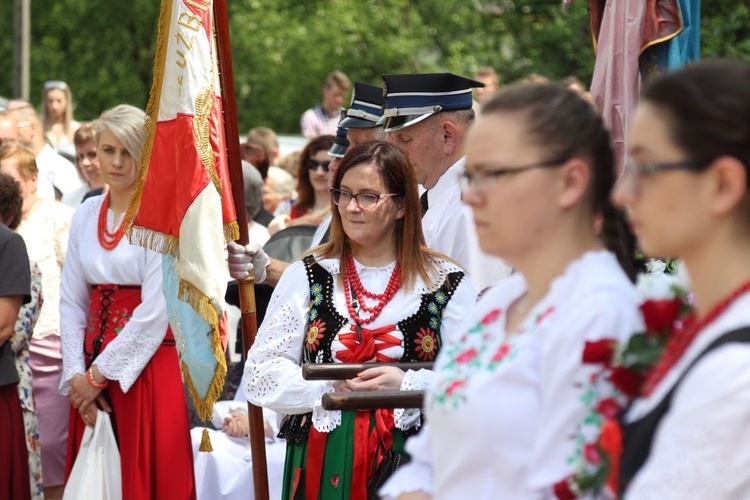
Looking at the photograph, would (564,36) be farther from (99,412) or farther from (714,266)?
(714,266)

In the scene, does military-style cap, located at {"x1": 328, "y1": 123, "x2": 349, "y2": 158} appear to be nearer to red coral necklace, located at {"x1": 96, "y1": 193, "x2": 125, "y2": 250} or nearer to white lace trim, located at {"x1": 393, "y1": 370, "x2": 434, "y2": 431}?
red coral necklace, located at {"x1": 96, "y1": 193, "x2": 125, "y2": 250}

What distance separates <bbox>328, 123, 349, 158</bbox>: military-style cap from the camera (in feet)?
21.0

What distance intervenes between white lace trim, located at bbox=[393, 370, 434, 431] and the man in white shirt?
5.53 m

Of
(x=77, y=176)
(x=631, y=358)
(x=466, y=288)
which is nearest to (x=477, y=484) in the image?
(x=631, y=358)

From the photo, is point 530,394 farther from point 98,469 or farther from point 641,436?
point 98,469

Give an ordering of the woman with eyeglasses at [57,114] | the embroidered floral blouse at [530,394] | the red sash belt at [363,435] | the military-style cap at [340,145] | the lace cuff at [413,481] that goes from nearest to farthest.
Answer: the embroidered floral blouse at [530,394]
the lace cuff at [413,481]
the red sash belt at [363,435]
the military-style cap at [340,145]
the woman with eyeglasses at [57,114]

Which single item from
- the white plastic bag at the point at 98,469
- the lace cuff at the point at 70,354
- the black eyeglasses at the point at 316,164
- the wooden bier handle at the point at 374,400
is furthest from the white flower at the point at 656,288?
the black eyeglasses at the point at 316,164

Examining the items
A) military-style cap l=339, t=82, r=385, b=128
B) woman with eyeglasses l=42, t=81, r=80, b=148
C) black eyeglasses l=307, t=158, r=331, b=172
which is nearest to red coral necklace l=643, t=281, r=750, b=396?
military-style cap l=339, t=82, r=385, b=128

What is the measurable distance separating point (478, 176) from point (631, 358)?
471mm

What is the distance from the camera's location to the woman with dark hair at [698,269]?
185 centimetres

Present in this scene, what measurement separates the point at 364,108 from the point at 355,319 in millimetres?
2295

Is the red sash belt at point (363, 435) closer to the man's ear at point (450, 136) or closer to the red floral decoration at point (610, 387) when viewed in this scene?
the man's ear at point (450, 136)

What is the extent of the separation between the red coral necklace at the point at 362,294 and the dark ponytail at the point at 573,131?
175cm

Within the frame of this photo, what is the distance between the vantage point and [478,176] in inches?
90.0
